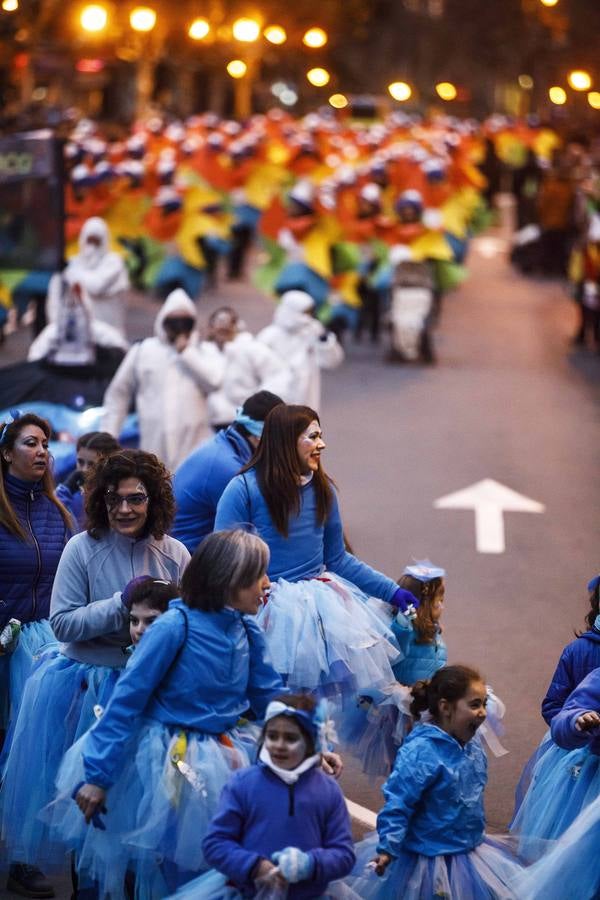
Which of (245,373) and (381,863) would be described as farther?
(245,373)

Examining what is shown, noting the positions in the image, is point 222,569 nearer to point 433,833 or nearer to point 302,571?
point 433,833

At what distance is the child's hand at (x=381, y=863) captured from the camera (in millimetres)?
5730

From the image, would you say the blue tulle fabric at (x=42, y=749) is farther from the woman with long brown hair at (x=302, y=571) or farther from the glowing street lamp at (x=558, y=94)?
the glowing street lamp at (x=558, y=94)

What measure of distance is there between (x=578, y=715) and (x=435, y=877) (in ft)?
2.46

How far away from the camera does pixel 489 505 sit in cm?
1416

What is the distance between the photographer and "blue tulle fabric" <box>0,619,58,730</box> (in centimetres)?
690

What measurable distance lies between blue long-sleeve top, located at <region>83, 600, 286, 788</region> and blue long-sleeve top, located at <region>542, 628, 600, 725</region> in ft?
4.01

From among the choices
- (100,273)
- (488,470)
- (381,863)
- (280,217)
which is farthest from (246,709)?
(280,217)

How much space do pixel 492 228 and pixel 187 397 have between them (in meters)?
29.2

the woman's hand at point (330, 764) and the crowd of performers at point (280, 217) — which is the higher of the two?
the crowd of performers at point (280, 217)

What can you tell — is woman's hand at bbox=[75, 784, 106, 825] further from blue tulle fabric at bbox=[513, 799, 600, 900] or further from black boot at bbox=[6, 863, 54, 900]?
blue tulle fabric at bbox=[513, 799, 600, 900]

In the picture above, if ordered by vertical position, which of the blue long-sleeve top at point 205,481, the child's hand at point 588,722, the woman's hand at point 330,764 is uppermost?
the blue long-sleeve top at point 205,481

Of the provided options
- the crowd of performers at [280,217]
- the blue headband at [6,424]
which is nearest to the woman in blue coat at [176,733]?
the blue headband at [6,424]

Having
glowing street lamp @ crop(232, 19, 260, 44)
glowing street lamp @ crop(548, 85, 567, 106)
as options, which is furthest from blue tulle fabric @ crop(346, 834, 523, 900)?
glowing street lamp @ crop(548, 85, 567, 106)
